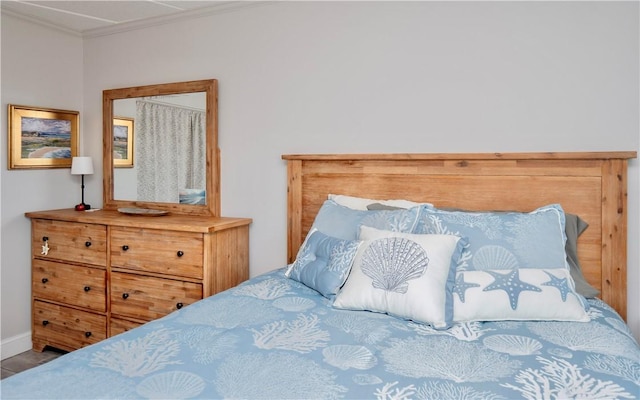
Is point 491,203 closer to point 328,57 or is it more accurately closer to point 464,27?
point 464,27

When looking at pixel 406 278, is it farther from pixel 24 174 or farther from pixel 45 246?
pixel 24 174

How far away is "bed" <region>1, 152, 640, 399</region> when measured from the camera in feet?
4.19

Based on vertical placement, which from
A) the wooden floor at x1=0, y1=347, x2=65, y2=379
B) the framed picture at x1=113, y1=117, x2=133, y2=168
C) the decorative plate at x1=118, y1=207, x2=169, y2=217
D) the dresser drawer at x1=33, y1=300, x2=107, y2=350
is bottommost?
the wooden floor at x1=0, y1=347, x2=65, y2=379

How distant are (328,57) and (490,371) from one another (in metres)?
2.08

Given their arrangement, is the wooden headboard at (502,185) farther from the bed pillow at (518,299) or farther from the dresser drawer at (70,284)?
the dresser drawer at (70,284)

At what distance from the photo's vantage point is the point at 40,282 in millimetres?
3408

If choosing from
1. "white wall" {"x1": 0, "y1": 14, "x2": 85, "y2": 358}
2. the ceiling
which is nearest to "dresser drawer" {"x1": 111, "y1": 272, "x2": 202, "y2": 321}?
"white wall" {"x1": 0, "y1": 14, "x2": 85, "y2": 358}

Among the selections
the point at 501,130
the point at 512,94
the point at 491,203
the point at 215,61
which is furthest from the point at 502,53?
the point at 215,61

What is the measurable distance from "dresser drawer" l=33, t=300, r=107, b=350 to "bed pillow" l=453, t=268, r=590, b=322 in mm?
2385

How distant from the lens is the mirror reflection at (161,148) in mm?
3305

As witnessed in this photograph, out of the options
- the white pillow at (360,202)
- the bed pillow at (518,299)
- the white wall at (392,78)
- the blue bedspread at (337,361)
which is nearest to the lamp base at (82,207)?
the white wall at (392,78)

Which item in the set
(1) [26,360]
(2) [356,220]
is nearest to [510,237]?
(2) [356,220]

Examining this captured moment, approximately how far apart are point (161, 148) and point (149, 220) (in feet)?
2.06

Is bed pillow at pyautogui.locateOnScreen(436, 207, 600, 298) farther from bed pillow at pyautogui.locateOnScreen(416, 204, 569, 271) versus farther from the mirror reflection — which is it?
the mirror reflection
